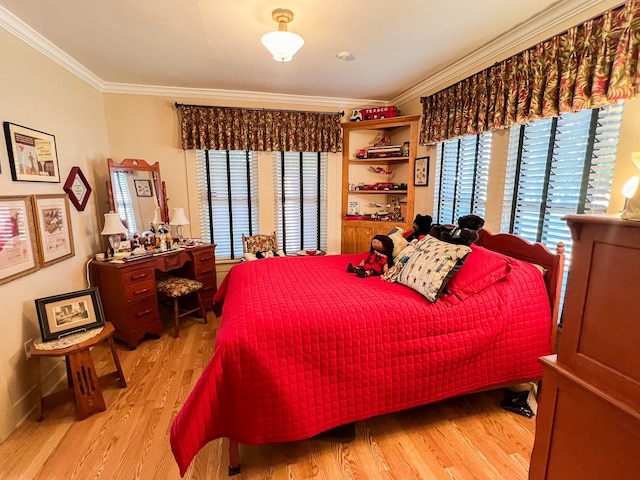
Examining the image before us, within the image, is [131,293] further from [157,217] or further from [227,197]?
[227,197]

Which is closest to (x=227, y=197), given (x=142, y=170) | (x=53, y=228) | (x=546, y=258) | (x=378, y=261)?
(x=142, y=170)

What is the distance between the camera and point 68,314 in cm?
209

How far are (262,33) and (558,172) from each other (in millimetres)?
2305

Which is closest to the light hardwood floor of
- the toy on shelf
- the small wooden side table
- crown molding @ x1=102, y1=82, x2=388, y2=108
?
the small wooden side table

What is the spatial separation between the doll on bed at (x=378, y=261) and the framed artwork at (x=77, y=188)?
2443 mm

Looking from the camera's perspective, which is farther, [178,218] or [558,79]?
[178,218]

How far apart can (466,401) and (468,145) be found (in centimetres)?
219

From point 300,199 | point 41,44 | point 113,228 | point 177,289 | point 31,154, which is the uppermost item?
point 41,44

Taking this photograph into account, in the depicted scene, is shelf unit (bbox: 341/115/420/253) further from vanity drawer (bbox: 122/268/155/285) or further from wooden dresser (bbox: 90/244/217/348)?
vanity drawer (bbox: 122/268/155/285)

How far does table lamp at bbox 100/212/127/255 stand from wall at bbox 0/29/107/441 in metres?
0.21

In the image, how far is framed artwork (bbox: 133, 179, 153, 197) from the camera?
3.28 meters

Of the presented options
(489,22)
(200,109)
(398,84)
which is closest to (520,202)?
(489,22)

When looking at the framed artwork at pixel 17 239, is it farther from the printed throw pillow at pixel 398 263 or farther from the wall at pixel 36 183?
the printed throw pillow at pixel 398 263

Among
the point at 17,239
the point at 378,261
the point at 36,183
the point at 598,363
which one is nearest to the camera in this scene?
the point at 598,363
